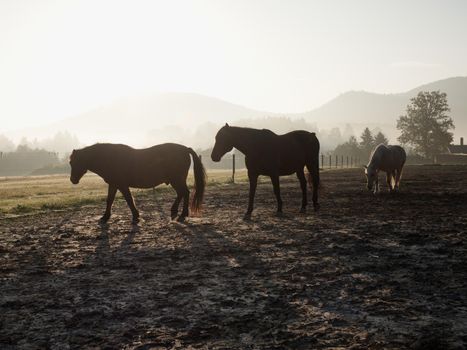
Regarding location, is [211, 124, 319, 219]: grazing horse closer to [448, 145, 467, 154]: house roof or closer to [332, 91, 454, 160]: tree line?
[332, 91, 454, 160]: tree line

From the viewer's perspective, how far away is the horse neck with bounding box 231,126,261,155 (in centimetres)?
962

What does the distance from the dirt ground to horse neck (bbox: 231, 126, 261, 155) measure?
91.4 inches

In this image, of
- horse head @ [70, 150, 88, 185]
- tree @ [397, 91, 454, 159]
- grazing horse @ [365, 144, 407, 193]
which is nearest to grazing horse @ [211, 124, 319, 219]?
horse head @ [70, 150, 88, 185]

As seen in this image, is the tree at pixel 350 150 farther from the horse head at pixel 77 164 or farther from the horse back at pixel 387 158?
the horse head at pixel 77 164

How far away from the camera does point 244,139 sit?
31.8 feet

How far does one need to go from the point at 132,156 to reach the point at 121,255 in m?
3.79

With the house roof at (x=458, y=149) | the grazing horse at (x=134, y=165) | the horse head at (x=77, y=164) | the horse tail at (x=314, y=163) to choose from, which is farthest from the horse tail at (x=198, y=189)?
the house roof at (x=458, y=149)

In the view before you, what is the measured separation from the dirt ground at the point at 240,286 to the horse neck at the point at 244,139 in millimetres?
2322

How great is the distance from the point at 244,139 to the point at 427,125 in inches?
3216

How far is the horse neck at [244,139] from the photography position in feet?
31.6

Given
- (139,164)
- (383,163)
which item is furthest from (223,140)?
(383,163)

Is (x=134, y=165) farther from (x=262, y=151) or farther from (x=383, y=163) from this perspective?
(x=383, y=163)

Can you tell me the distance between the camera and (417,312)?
3.40m

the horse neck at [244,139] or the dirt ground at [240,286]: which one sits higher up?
the horse neck at [244,139]
